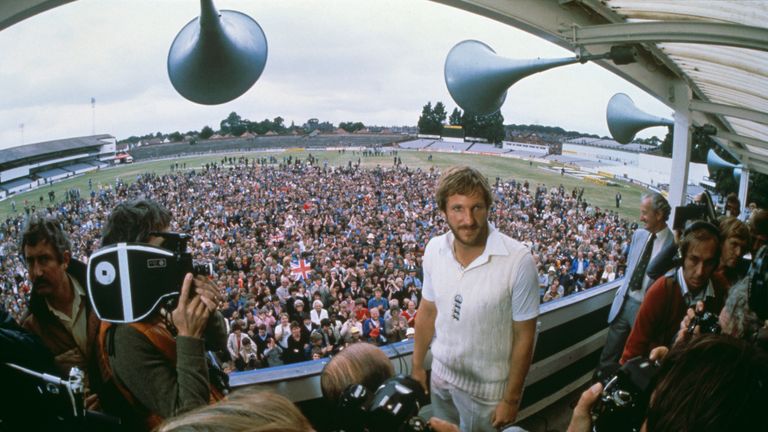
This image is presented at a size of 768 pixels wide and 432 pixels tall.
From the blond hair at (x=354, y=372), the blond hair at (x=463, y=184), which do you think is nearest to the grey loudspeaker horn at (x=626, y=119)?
the blond hair at (x=463, y=184)

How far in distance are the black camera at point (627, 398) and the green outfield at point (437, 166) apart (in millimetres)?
15005

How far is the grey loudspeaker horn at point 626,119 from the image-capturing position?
16.2 ft

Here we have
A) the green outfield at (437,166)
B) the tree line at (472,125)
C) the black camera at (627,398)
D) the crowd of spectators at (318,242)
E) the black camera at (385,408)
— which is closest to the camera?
the black camera at (385,408)

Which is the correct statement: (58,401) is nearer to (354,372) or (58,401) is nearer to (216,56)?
(354,372)

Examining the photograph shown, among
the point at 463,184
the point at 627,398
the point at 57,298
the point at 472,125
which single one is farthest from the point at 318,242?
the point at 627,398

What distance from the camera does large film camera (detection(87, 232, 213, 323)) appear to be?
917 mm

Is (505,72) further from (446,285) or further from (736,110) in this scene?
(736,110)

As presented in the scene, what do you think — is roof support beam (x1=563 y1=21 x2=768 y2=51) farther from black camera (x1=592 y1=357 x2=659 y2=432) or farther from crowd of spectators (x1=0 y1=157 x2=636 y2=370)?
crowd of spectators (x1=0 y1=157 x2=636 y2=370)

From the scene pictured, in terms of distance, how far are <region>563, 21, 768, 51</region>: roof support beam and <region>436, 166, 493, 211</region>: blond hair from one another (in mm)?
2065

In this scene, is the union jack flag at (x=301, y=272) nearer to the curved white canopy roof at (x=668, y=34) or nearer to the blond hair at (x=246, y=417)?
the curved white canopy roof at (x=668, y=34)

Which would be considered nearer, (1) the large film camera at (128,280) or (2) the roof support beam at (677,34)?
(1) the large film camera at (128,280)

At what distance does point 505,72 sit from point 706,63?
10.3 feet

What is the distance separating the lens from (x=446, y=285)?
1540 millimetres

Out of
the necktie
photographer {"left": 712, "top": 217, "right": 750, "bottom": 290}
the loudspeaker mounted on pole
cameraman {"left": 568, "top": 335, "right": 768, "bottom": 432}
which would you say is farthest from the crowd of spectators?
cameraman {"left": 568, "top": 335, "right": 768, "bottom": 432}
